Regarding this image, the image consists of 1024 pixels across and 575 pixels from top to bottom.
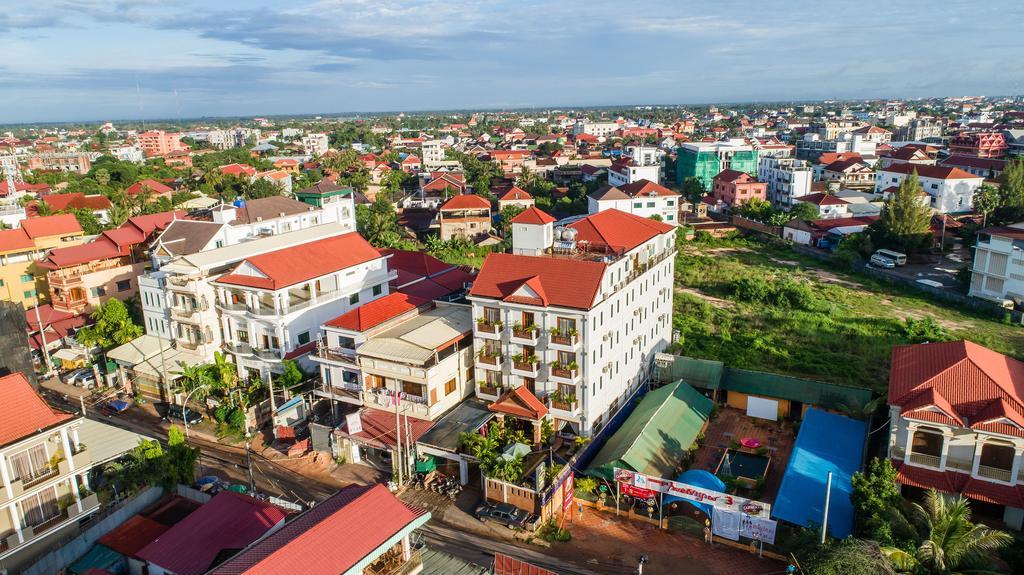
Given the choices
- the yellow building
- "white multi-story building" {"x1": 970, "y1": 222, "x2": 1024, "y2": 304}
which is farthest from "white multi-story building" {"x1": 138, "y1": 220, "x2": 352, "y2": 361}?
"white multi-story building" {"x1": 970, "y1": 222, "x2": 1024, "y2": 304}

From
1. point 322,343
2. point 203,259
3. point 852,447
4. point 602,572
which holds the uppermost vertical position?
point 203,259

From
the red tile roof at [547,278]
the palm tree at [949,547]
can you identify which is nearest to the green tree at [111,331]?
the red tile roof at [547,278]

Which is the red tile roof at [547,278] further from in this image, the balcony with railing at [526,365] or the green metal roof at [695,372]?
the green metal roof at [695,372]

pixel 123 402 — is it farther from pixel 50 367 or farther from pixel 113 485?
pixel 113 485

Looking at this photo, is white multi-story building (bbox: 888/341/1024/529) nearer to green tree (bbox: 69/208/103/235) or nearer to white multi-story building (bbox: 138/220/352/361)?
white multi-story building (bbox: 138/220/352/361)

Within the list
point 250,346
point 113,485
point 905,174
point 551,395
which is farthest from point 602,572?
point 905,174

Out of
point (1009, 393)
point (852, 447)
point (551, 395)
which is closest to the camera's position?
point (1009, 393)
